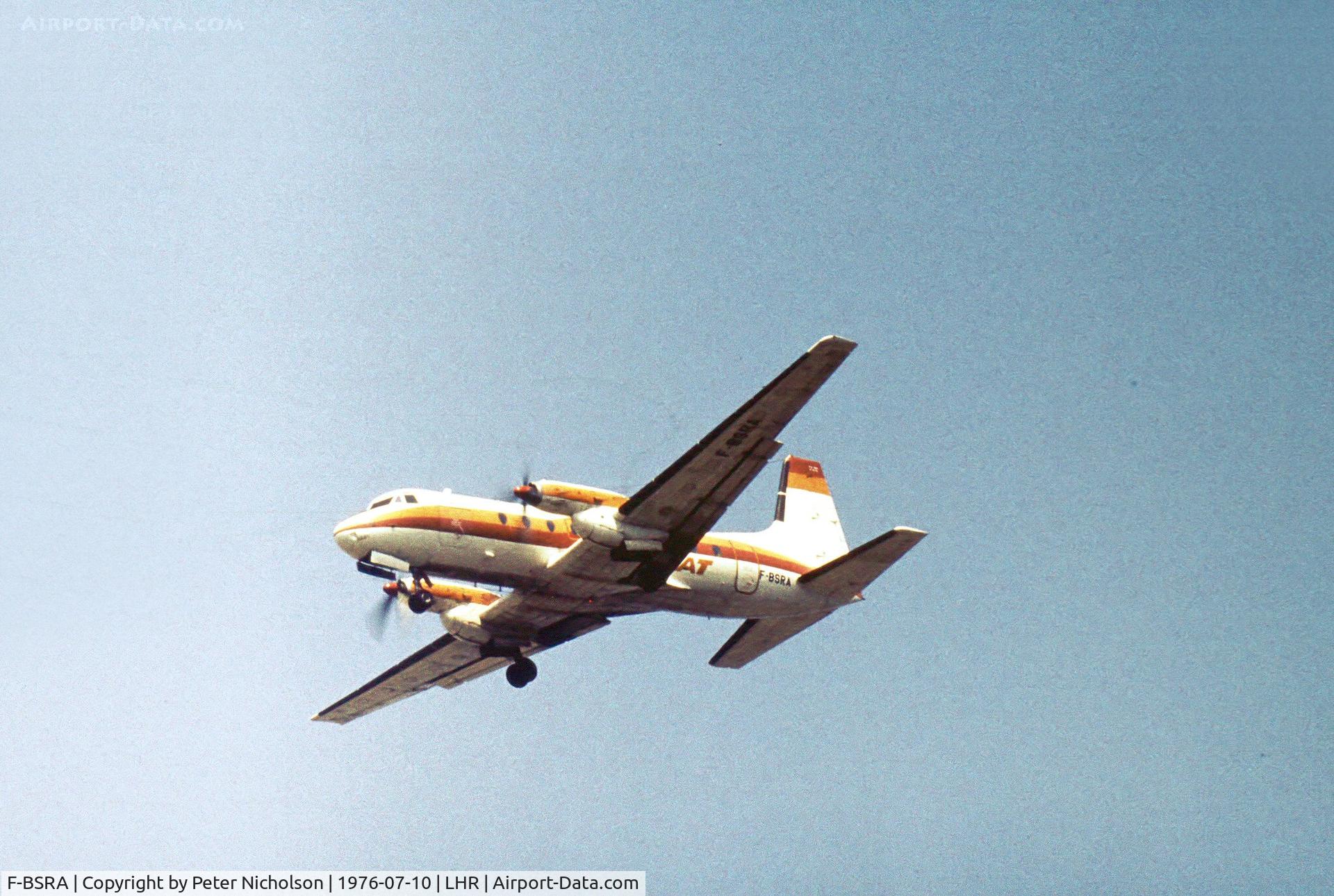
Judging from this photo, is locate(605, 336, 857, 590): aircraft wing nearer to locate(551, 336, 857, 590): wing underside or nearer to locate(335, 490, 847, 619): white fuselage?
locate(551, 336, 857, 590): wing underside

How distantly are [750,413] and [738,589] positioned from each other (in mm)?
5934

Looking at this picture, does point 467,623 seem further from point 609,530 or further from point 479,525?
point 609,530

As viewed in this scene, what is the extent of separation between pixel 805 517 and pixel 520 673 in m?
7.82

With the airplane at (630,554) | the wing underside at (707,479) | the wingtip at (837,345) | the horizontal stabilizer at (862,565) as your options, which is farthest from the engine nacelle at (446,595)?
the wingtip at (837,345)

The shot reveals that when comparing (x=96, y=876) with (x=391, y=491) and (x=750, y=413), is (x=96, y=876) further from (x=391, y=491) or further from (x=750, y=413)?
(x=750, y=413)

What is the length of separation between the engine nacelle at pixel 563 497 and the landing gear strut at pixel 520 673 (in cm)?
612

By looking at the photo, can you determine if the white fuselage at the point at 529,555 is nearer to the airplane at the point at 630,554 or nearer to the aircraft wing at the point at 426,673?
the airplane at the point at 630,554

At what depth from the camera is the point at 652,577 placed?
85.8ft

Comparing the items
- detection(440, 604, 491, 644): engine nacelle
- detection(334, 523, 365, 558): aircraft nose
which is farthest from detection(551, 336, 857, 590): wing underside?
detection(334, 523, 365, 558): aircraft nose

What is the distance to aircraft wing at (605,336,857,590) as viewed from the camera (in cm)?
2233

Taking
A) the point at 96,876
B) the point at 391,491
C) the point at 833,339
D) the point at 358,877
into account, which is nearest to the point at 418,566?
the point at 391,491

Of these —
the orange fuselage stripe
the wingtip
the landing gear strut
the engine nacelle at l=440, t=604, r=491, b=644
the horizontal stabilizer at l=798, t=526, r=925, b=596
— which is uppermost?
the wingtip

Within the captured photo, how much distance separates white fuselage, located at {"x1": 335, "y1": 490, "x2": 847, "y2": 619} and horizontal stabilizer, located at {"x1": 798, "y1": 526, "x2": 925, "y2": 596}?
1.06ft

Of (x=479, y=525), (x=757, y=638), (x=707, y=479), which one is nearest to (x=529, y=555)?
(x=479, y=525)
